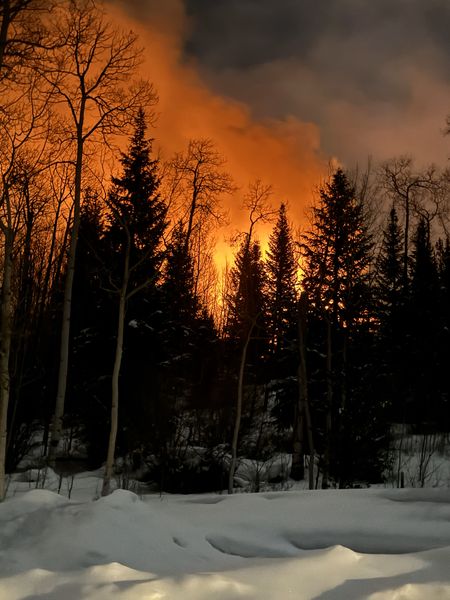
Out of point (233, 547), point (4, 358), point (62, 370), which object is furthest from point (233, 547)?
point (62, 370)

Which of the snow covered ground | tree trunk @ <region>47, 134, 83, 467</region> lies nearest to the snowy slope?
the snow covered ground

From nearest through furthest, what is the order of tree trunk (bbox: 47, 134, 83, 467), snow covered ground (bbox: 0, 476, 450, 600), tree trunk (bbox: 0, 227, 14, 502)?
snow covered ground (bbox: 0, 476, 450, 600)
tree trunk (bbox: 0, 227, 14, 502)
tree trunk (bbox: 47, 134, 83, 467)

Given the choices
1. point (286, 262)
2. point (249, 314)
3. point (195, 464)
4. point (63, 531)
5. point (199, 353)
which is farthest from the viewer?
point (286, 262)

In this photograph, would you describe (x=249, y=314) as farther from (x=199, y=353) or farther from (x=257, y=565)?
(x=257, y=565)

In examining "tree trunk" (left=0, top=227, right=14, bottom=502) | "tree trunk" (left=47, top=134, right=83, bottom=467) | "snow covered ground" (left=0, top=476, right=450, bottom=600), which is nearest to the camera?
"snow covered ground" (left=0, top=476, right=450, bottom=600)

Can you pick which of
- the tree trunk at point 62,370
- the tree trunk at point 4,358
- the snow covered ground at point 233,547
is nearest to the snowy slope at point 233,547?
the snow covered ground at point 233,547

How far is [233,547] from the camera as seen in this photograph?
3.60 meters

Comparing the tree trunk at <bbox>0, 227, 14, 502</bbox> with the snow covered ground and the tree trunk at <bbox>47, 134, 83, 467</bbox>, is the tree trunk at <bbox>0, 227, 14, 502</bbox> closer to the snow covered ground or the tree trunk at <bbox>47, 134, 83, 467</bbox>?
the snow covered ground

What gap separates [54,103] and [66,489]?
36.5 ft

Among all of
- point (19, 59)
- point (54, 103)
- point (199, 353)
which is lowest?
point (199, 353)

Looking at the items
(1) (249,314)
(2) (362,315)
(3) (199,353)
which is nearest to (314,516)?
(1) (249,314)

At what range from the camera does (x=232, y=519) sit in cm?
417

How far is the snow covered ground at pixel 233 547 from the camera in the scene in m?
2.48

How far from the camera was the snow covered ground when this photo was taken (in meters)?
2.48
